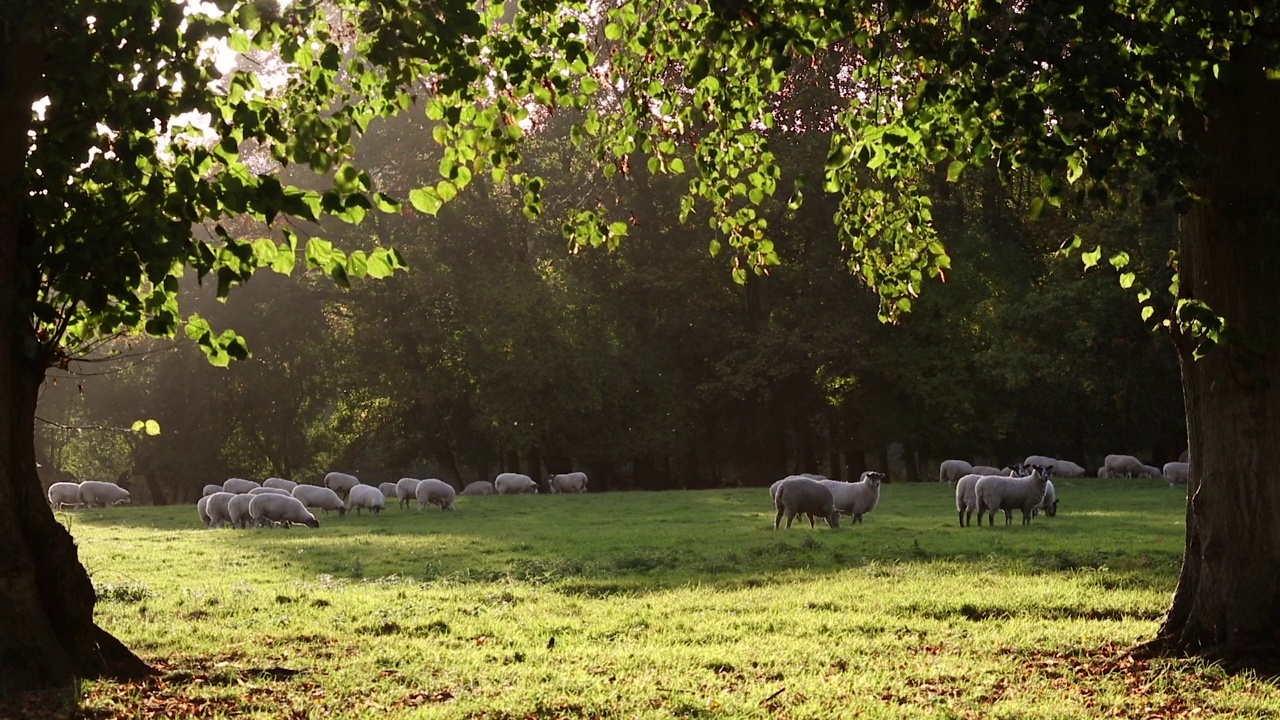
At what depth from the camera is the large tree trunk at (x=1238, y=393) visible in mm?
8938

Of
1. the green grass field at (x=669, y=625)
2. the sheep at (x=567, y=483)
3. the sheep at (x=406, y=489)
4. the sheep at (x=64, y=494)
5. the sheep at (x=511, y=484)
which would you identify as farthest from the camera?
the sheep at (x=567, y=483)

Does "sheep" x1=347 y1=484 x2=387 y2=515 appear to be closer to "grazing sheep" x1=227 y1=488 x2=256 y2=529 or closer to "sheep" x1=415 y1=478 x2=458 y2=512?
"sheep" x1=415 y1=478 x2=458 y2=512

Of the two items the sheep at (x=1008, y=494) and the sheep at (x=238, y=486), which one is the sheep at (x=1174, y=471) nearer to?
the sheep at (x=1008, y=494)

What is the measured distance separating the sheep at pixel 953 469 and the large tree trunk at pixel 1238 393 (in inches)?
1312

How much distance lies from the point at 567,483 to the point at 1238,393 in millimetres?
41733

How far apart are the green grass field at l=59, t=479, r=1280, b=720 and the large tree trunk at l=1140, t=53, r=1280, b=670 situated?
0.62 metres

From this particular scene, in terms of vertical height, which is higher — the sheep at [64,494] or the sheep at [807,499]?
the sheep at [807,499]

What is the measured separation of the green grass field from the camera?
26.8 feet

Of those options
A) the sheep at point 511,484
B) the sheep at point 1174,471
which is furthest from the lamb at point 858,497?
the sheep at point 511,484

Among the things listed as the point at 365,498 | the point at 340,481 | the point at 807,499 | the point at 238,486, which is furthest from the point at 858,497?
the point at 238,486

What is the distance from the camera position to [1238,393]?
29.6 ft

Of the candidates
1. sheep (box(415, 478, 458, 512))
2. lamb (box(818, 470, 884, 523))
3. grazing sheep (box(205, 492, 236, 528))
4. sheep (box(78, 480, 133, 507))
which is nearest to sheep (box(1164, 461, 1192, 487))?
lamb (box(818, 470, 884, 523))

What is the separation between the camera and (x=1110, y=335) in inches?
1521

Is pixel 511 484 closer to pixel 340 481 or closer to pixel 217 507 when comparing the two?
pixel 340 481
